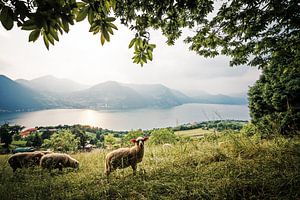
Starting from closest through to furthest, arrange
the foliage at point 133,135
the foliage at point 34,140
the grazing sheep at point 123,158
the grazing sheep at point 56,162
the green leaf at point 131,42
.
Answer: the green leaf at point 131,42
the grazing sheep at point 123,158
the grazing sheep at point 56,162
the foliage at point 133,135
the foliage at point 34,140

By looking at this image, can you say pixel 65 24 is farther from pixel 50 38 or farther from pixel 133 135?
pixel 133 135

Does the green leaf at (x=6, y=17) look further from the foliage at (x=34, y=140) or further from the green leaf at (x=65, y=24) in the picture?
the foliage at (x=34, y=140)

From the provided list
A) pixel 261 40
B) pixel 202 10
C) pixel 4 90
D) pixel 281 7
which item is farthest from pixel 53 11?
pixel 4 90

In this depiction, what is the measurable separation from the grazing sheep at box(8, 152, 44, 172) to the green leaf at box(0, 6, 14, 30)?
6.38 m

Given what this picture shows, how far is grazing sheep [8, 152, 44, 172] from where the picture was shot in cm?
576

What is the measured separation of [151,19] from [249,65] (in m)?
4.45

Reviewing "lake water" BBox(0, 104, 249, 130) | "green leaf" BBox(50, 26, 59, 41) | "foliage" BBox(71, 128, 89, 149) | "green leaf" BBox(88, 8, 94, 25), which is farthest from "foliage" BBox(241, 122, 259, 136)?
"green leaf" BBox(50, 26, 59, 41)

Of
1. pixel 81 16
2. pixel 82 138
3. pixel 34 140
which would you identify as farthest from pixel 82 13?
pixel 34 140

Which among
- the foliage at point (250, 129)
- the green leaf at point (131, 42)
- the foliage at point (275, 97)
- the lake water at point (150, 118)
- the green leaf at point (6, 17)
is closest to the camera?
the green leaf at point (6, 17)

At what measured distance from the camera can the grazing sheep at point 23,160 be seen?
18.9ft

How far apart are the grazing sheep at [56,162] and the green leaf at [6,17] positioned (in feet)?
17.9

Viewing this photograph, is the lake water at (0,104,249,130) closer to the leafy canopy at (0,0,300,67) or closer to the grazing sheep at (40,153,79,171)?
the leafy canopy at (0,0,300,67)

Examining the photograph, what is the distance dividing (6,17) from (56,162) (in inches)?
222

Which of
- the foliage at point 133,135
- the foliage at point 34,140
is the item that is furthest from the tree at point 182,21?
the foliage at point 34,140
